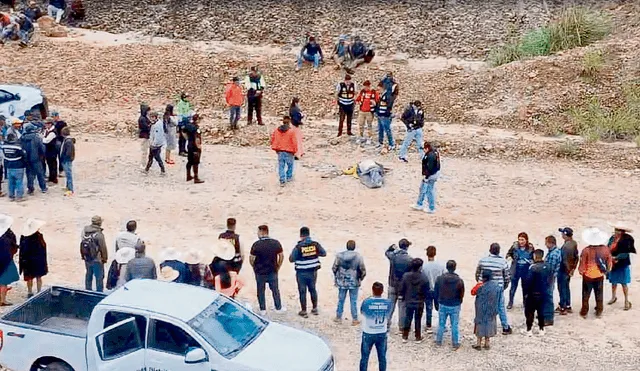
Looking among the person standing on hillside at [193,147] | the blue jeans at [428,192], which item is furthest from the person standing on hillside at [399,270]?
the person standing on hillside at [193,147]

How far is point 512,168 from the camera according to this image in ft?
67.5

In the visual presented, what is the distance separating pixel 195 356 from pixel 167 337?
18.6 inches

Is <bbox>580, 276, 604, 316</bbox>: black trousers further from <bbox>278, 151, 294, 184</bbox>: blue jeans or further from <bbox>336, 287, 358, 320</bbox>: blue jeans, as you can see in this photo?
<bbox>278, 151, 294, 184</bbox>: blue jeans

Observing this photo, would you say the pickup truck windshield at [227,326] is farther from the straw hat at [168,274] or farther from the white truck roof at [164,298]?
the straw hat at [168,274]

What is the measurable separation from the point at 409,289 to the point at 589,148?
9.92 meters

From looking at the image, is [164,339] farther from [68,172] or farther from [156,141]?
[156,141]

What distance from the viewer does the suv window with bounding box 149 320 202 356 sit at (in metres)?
10.6

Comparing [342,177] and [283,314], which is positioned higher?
[342,177]

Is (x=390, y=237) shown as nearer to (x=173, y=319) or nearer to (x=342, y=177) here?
(x=342, y=177)

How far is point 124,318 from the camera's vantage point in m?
10.8

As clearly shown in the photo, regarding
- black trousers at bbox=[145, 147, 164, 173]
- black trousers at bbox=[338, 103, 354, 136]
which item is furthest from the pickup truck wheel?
black trousers at bbox=[338, 103, 354, 136]

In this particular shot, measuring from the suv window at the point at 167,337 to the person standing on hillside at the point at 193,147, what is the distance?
8.42m

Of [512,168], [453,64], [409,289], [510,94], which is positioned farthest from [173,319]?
[453,64]

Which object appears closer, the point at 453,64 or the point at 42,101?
the point at 42,101
